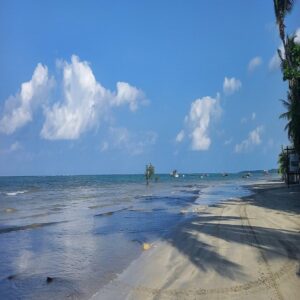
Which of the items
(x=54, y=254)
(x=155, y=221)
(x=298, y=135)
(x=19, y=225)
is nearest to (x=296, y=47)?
(x=298, y=135)

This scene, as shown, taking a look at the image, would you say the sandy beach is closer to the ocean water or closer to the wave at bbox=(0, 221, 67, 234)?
the ocean water

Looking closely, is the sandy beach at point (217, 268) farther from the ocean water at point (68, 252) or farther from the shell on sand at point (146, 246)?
the ocean water at point (68, 252)

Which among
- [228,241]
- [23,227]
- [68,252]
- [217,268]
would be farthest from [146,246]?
[23,227]

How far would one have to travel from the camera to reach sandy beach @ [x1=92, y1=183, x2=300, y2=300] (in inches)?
322

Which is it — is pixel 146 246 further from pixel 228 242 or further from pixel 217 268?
pixel 217 268

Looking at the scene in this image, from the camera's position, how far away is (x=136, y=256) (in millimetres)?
12625

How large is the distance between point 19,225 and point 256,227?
12555 mm

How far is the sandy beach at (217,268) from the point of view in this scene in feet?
26.8

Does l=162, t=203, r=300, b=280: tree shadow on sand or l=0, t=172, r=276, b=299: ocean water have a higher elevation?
l=162, t=203, r=300, b=280: tree shadow on sand

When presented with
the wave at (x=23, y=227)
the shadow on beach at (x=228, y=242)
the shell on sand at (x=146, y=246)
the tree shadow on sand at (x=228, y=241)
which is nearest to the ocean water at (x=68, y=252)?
the wave at (x=23, y=227)

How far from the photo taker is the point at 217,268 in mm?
9727

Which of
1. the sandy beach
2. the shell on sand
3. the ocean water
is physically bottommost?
the ocean water

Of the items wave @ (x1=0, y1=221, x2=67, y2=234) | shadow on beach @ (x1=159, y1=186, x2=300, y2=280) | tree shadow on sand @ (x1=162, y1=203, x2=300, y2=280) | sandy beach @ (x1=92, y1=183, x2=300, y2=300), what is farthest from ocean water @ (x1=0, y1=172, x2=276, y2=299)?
shadow on beach @ (x1=159, y1=186, x2=300, y2=280)

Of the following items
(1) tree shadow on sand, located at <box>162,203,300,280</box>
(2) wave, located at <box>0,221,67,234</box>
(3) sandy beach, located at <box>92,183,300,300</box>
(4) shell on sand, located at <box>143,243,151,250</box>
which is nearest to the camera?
(3) sandy beach, located at <box>92,183,300,300</box>
